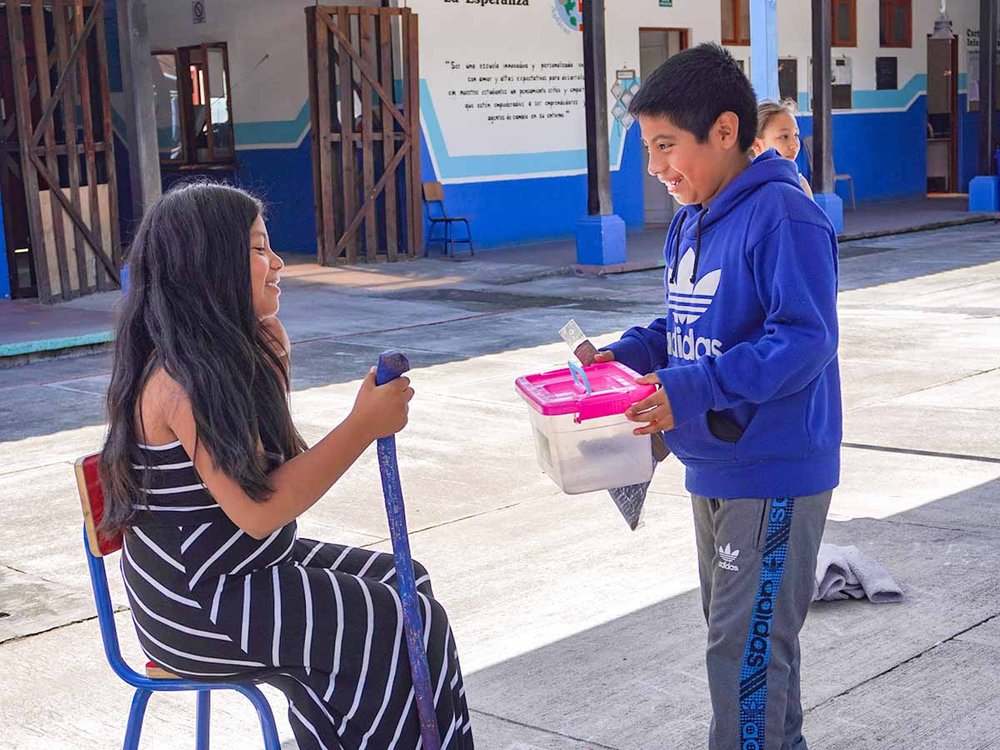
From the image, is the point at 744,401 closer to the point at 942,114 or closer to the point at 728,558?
the point at 728,558

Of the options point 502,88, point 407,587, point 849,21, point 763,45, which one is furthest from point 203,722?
point 849,21

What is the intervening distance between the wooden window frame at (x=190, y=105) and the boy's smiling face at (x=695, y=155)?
14.7 metres

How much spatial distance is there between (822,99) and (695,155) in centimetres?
1481

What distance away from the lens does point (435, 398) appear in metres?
7.94

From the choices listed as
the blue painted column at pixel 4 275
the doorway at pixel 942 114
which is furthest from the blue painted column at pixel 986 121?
the blue painted column at pixel 4 275

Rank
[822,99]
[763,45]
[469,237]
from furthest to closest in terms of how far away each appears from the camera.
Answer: [822,99]
[469,237]
[763,45]

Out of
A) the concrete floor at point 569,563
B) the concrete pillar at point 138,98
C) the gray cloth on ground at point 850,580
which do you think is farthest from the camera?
the concrete pillar at point 138,98

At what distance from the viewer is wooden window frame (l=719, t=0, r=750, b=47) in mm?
18891

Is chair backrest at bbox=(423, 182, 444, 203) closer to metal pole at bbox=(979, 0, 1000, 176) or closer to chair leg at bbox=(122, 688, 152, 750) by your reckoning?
metal pole at bbox=(979, 0, 1000, 176)

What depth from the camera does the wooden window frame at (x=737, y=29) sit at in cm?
1889

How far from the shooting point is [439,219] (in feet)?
51.8

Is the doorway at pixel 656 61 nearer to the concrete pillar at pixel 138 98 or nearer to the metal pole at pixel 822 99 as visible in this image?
the metal pole at pixel 822 99

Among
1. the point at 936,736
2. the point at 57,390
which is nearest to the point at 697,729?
the point at 936,736

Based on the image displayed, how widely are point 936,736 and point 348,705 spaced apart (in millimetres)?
1546
